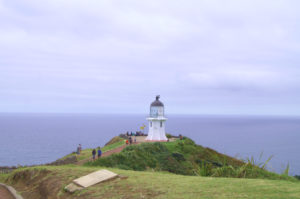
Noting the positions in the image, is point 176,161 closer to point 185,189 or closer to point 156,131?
point 156,131

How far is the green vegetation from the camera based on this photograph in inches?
691

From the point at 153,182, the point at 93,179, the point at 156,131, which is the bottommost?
the point at 93,179

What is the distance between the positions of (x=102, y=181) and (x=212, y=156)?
21299mm

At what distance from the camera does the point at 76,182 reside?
13336 millimetres

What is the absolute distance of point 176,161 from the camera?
90.4ft

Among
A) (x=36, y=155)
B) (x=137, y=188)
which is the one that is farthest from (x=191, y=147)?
(x=36, y=155)

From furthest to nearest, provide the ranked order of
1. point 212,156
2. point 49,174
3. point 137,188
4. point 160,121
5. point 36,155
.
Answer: point 36,155, point 160,121, point 212,156, point 49,174, point 137,188

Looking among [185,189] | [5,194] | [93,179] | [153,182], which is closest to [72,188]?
[93,179]

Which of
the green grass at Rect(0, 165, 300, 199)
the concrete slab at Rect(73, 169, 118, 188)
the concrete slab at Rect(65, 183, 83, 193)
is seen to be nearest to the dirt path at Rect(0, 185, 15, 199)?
Result: the green grass at Rect(0, 165, 300, 199)

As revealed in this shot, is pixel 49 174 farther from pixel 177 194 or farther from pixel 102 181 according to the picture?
pixel 177 194

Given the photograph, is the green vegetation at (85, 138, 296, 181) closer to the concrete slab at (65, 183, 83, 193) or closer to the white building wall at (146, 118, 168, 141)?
the white building wall at (146, 118, 168, 141)

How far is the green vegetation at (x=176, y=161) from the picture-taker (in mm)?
17545

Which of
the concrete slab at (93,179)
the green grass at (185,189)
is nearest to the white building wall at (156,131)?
the concrete slab at (93,179)

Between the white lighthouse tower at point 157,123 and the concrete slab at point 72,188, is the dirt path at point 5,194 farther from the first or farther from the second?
the white lighthouse tower at point 157,123
